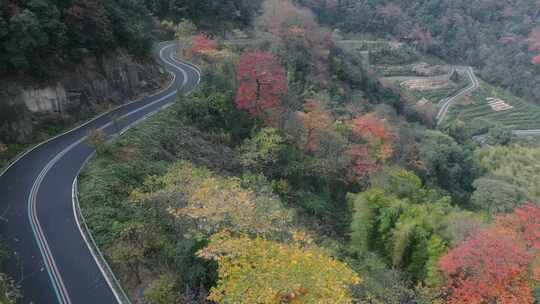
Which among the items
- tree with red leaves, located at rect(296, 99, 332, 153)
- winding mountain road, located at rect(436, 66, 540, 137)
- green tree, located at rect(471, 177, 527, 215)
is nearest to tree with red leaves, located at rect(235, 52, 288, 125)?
tree with red leaves, located at rect(296, 99, 332, 153)

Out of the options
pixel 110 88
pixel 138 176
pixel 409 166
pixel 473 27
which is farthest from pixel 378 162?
pixel 473 27

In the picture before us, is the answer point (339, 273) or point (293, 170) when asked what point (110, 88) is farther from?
point (339, 273)

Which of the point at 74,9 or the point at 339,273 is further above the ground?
the point at 74,9

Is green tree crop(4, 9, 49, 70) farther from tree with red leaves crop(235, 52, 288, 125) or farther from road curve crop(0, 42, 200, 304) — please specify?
tree with red leaves crop(235, 52, 288, 125)

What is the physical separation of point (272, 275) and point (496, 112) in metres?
99.8

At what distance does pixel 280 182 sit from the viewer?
3142cm

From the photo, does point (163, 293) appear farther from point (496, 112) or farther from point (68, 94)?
point (496, 112)

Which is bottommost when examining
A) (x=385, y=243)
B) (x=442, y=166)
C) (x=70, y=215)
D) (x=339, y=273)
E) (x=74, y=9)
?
(x=442, y=166)

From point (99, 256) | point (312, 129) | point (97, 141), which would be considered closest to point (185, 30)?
point (312, 129)

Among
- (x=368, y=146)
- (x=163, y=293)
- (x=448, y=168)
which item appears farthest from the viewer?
(x=448, y=168)

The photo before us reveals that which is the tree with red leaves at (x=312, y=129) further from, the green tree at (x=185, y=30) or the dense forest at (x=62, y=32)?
the green tree at (x=185, y=30)

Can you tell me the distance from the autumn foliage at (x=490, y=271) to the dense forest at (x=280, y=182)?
0.28 ft

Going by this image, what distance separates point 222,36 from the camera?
6450 cm

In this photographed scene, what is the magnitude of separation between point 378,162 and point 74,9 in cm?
3027
